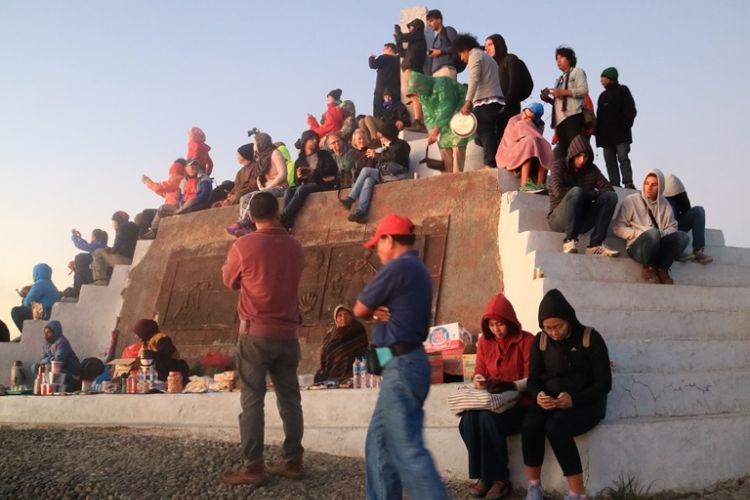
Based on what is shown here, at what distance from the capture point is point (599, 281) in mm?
8492

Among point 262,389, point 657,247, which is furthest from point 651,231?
point 262,389

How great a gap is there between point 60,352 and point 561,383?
804 cm

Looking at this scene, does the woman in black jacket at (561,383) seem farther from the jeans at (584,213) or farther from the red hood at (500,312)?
the jeans at (584,213)

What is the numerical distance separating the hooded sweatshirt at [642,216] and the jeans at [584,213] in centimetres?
16

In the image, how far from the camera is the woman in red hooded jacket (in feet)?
21.4

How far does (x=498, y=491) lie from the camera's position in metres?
6.46

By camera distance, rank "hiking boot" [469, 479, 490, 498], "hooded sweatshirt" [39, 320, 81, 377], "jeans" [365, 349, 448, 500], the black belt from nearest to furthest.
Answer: "jeans" [365, 349, 448, 500] < the black belt < "hiking boot" [469, 479, 490, 498] < "hooded sweatshirt" [39, 320, 81, 377]

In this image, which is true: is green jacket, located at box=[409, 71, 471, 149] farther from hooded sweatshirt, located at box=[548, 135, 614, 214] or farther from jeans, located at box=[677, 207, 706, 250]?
jeans, located at box=[677, 207, 706, 250]

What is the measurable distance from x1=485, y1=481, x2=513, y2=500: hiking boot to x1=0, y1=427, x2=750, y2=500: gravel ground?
4.0 inches

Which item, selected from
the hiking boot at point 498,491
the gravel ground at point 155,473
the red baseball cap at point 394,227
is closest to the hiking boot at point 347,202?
the gravel ground at point 155,473

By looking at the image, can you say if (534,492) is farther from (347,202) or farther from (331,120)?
(331,120)

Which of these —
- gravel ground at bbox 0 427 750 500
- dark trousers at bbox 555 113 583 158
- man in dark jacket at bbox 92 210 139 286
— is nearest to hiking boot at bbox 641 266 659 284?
dark trousers at bbox 555 113 583 158

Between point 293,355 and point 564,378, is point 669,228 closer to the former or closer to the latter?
point 564,378

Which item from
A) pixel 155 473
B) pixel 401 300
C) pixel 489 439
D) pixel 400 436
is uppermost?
pixel 401 300
